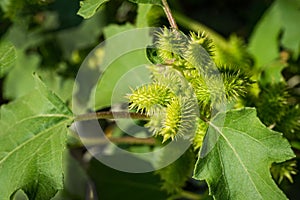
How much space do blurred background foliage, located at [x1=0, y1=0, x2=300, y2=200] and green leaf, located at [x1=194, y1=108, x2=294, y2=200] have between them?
1.31 feet

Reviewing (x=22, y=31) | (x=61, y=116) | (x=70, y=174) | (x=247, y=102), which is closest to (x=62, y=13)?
(x=22, y=31)

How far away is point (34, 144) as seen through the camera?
5.01 feet

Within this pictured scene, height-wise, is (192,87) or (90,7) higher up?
(90,7)

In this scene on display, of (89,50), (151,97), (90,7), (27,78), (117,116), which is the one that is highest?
(90,7)

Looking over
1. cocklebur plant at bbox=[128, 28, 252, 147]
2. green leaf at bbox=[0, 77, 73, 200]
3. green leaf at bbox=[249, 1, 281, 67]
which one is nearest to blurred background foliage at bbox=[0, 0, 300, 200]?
green leaf at bbox=[249, 1, 281, 67]

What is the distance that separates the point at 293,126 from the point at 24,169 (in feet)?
2.16

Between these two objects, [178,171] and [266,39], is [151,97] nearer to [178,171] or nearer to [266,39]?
A: [178,171]

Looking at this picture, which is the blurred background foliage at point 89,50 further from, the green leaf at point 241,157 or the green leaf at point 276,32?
the green leaf at point 241,157

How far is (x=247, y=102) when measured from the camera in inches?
64.0

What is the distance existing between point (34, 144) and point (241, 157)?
489 millimetres

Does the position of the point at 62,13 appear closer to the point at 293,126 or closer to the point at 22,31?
the point at 22,31

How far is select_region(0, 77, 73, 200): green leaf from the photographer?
4.77 ft

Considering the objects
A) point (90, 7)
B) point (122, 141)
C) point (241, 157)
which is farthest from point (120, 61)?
point (241, 157)

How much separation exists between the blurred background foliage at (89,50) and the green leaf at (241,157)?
0.40 m
